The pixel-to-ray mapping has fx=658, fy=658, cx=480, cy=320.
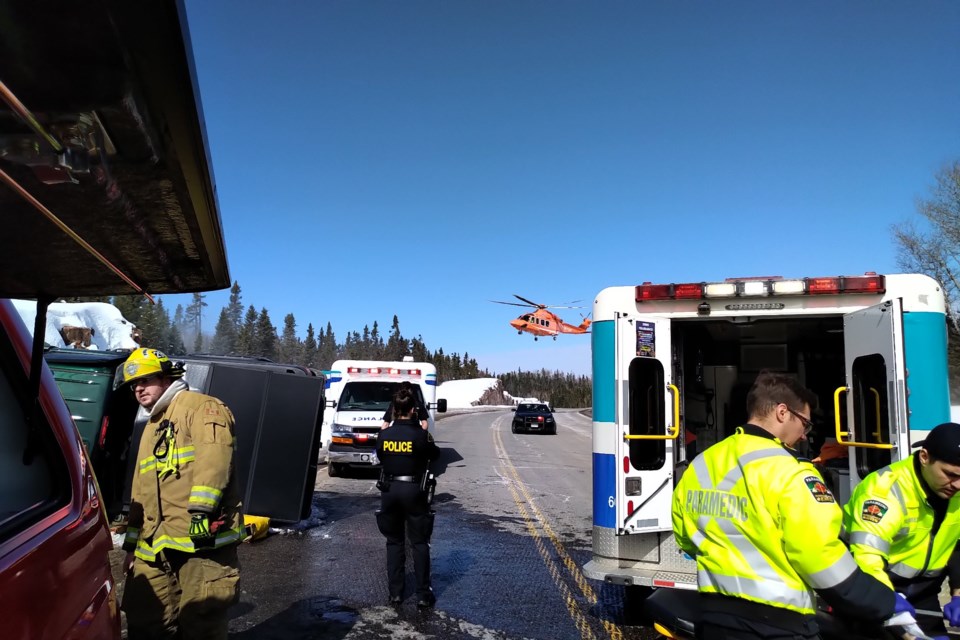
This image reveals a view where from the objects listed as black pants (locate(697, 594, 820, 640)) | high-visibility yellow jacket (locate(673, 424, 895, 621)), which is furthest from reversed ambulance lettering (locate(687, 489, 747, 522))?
black pants (locate(697, 594, 820, 640))

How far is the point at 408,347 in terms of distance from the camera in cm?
12456

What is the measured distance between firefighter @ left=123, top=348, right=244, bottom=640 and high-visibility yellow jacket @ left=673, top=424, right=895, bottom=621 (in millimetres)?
2413

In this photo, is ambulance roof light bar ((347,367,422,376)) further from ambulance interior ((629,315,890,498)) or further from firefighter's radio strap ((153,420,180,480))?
firefighter's radio strap ((153,420,180,480))

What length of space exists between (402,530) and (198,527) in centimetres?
261

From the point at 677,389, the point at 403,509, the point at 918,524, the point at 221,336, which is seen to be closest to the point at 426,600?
the point at 403,509

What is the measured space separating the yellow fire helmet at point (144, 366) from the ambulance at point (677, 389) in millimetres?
3105

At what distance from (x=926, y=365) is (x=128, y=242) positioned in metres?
4.85

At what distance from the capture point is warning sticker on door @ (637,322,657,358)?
5.20 m

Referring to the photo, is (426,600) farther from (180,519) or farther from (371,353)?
(371,353)

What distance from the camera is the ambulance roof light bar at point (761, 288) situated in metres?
4.82

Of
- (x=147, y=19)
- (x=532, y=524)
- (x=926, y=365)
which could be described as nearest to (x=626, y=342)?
(x=926, y=365)

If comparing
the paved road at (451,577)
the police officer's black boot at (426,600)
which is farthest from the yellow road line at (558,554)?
the police officer's black boot at (426,600)

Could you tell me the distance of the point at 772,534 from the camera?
240 cm

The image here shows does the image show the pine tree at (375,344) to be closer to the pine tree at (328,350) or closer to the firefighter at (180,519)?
the pine tree at (328,350)
